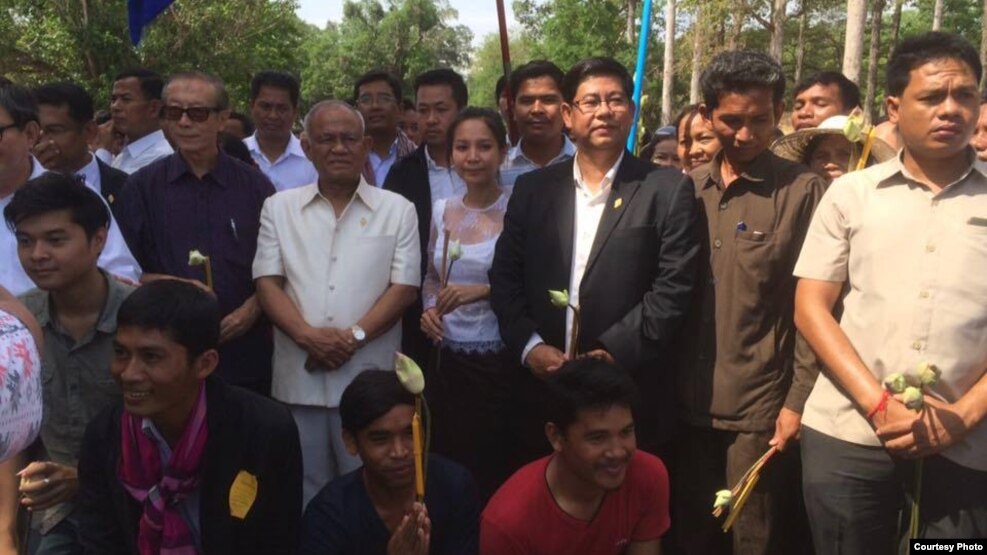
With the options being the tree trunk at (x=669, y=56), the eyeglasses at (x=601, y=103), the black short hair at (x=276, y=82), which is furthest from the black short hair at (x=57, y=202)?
the tree trunk at (x=669, y=56)

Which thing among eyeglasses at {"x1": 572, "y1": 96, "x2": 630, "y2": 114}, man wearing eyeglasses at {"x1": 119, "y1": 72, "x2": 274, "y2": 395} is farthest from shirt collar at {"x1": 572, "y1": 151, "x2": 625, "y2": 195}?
man wearing eyeglasses at {"x1": 119, "y1": 72, "x2": 274, "y2": 395}

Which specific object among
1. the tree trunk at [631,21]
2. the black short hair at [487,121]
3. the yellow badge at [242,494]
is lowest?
the yellow badge at [242,494]

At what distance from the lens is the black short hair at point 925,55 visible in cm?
300

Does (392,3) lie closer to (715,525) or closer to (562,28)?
(562,28)

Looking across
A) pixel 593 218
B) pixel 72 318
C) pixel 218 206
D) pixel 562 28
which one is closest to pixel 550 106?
pixel 593 218

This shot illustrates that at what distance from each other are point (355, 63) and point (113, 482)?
175 feet

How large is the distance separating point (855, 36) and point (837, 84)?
855 cm

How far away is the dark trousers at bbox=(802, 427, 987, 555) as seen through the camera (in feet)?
9.80

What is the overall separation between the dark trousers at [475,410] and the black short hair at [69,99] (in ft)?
7.83

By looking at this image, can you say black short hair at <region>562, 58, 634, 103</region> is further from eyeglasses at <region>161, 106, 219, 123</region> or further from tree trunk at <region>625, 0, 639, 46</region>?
tree trunk at <region>625, 0, 639, 46</region>

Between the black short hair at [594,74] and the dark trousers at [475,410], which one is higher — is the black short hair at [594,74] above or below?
above

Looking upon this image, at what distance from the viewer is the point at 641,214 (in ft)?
11.9

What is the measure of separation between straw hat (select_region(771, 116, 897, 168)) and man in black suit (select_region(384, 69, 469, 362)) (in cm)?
158

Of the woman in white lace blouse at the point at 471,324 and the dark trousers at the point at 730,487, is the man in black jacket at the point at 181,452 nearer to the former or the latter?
the woman in white lace blouse at the point at 471,324
